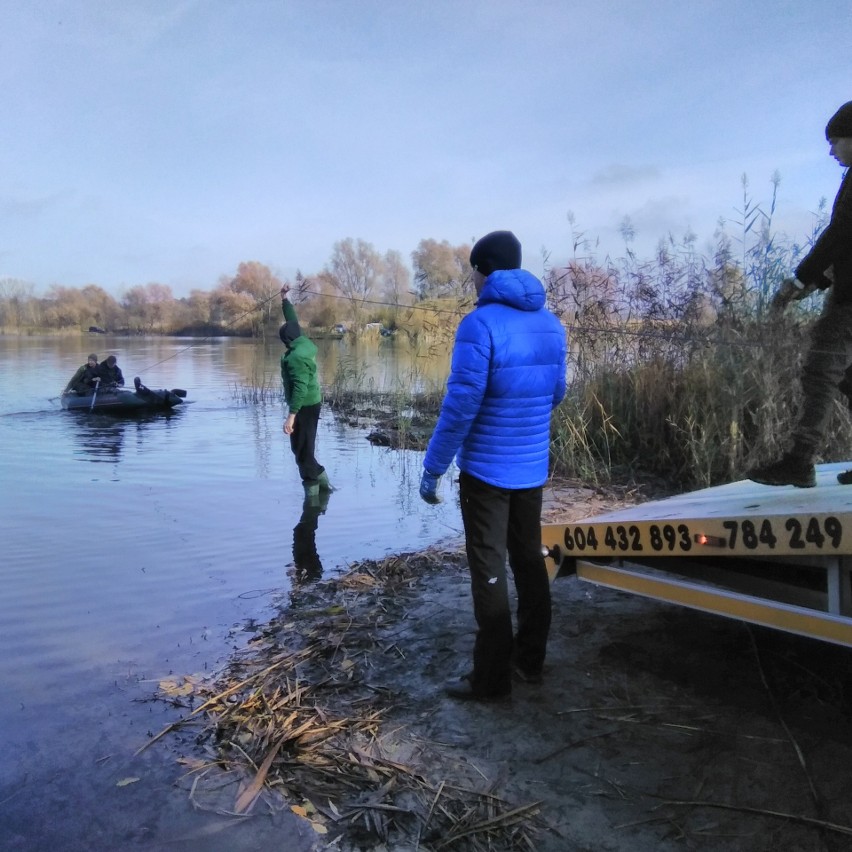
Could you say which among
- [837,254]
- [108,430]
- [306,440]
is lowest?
[108,430]

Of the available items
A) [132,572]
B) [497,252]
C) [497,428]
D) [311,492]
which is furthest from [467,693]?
[311,492]

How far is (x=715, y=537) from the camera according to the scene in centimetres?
321

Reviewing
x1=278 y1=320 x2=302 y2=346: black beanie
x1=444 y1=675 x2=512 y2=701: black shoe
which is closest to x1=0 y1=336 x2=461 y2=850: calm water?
x1=444 y1=675 x2=512 y2=701: black shoe

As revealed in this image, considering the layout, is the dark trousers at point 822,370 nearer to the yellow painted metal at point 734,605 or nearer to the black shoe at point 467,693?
the yellow painted metal at point 734,605

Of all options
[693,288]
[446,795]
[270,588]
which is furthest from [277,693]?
[693,288]

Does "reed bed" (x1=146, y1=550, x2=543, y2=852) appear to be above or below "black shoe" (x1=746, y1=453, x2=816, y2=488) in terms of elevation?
below

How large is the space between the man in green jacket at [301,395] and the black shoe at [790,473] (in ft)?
17.8

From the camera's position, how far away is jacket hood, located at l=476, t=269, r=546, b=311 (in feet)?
11.0

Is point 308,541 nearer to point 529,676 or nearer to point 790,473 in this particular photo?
point 529,676

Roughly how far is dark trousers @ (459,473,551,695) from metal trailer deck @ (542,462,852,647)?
42 centimetres

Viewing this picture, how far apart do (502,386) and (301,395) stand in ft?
17.6

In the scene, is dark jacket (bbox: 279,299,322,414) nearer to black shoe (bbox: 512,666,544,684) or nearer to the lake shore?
the lake shore

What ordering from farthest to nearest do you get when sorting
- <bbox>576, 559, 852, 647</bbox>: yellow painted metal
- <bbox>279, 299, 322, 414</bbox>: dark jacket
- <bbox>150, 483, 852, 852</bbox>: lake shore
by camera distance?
<bbox>279, 299, 322, 414</bbox>: dark jacket < <bbox>576, 559, 852, 647</bbox>: yellow painted metal < <bbox>150, 483, 852, 852</bbox>: lake shore

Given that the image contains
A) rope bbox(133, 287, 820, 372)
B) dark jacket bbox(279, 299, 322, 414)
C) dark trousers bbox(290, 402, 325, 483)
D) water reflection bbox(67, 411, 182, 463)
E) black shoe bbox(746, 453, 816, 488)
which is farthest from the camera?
water reflection bbox(67, 411, 182, 463)
